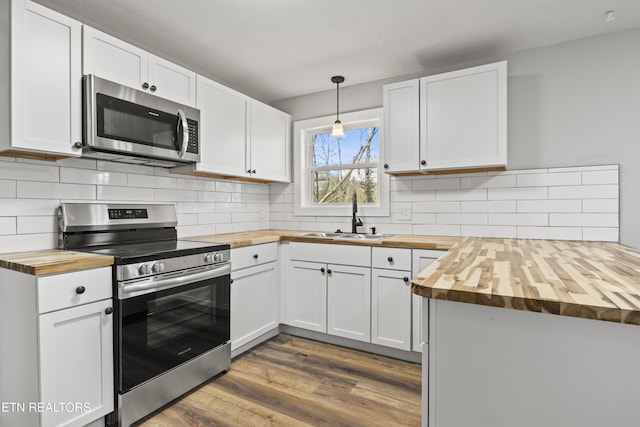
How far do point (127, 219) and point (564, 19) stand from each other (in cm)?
318

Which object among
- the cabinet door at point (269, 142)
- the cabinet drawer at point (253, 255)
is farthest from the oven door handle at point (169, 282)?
the cabinet door at point (269, 142)

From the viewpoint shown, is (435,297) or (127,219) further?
(127,219)

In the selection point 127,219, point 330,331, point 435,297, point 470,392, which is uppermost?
point 127,219

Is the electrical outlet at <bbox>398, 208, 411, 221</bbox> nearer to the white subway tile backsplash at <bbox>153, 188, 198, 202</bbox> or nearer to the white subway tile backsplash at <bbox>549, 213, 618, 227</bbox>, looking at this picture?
the white subway tile backsplash at <bbox>549, 213, 618, 227</bbox>

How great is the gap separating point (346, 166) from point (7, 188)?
2.57 meters

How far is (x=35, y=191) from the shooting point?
191 centimetres

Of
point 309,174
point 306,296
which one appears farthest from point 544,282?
point 309,174

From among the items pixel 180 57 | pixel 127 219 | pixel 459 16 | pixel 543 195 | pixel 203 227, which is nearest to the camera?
pixel 459 16

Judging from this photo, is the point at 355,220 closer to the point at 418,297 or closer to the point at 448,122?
the point at 418,297

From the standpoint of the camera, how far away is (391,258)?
2521 millimetres

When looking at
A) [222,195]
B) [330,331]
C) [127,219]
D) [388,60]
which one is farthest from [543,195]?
[127,219]

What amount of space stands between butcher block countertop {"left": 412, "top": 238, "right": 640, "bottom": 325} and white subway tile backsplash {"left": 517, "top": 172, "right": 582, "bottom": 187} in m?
0.81

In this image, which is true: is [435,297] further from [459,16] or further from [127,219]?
[127,219]

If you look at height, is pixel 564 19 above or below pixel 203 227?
above
